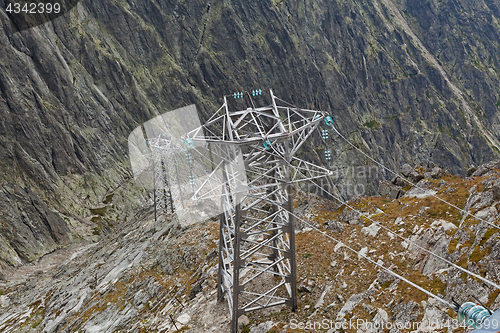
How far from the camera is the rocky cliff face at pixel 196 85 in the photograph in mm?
70688

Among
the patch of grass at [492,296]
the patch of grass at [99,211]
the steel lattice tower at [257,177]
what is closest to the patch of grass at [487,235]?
the patch of grass at [492,296]

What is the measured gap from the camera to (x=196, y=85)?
416 ft

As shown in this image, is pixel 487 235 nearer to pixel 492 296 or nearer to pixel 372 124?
pixel 492 296

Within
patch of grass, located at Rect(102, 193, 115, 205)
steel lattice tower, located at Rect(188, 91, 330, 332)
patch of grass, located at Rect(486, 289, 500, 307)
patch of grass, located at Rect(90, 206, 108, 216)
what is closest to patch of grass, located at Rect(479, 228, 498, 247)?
patch of grass, located at Rect(486, 289, 500, 307)

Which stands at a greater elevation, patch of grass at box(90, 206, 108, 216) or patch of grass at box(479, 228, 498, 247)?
patch of grass at box(479, 228, 498, 247)

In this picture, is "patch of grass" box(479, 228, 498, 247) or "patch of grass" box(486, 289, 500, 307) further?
"patch of grass" box(479, 228, 498, 247)

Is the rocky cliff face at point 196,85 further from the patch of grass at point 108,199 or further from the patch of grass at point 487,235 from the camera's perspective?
the patch of grass at point 487,235

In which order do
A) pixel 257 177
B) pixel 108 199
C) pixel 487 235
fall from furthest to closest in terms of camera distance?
pixel 108 199 → pixel 257 177 → pixel 487 235

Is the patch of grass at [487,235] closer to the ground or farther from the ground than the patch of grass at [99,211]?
farther from the ground

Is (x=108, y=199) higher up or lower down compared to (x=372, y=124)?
higher up

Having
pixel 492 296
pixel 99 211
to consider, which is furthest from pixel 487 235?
pixel 99 211

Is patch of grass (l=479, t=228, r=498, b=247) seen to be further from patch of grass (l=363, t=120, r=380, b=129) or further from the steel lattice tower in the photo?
patch of grass (l=363, t=120, r=380, b=129)

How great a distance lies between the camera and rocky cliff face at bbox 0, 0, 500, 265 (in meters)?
70.7

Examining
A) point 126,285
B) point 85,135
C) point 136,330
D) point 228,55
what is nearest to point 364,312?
point 136,330
